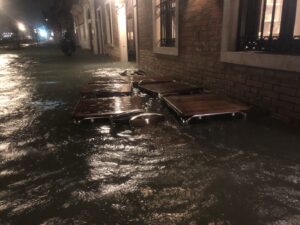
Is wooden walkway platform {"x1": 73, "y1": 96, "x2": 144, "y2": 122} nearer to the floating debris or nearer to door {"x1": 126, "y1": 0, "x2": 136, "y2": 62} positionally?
the floating debris

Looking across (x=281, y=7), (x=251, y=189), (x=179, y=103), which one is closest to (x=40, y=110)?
(x=179, y=103)

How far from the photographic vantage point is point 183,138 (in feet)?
12.9

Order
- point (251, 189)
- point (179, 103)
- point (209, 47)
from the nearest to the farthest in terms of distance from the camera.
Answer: point (251, 189) < point (179, 103) < point (209, 47)

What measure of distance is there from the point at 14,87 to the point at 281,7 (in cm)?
739

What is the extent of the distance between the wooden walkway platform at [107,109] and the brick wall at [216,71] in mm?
1958

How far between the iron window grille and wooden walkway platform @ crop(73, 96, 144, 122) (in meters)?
3.72

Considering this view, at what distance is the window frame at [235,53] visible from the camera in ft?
14.2

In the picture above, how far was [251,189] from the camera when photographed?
→ 8.72 feet

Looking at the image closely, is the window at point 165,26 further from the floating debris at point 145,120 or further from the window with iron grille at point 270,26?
the floating debris at point 145,120

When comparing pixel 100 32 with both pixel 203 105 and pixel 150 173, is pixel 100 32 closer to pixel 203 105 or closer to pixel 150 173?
pixel 203 105

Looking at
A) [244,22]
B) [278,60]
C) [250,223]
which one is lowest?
[250,223]

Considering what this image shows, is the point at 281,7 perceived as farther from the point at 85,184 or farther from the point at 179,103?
the point at 85,184

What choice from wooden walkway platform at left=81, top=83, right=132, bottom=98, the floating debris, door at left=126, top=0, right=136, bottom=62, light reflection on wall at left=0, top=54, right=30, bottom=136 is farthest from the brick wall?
door at left=126, top=0, right=136, bottom=62

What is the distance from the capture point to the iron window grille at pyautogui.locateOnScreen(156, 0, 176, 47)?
27.2ft
